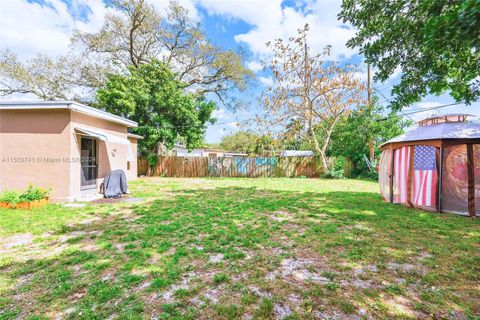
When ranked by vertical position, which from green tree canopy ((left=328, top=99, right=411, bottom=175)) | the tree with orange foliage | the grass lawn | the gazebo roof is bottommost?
the grass lawn

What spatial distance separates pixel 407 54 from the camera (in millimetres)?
4613

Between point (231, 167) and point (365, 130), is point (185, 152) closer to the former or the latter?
point (231, 167)

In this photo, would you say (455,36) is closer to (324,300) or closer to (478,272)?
(324,300)

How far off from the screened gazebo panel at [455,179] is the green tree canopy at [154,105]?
47.6 ft

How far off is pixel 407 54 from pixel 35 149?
10.7 meters

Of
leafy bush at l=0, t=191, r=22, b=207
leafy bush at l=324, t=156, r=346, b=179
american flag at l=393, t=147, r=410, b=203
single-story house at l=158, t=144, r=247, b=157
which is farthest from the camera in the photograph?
single-story house at l=158, t=144, r=247, b=157

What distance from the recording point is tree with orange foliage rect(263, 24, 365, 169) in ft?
48.9

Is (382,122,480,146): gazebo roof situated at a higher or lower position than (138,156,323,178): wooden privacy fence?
higher

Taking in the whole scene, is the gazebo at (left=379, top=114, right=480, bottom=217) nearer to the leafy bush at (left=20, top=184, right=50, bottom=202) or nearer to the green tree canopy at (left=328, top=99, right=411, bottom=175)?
the green tree canopy at (left=328, top=99, right=411, bottom=175)

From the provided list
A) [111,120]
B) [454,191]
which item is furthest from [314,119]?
[111,120]

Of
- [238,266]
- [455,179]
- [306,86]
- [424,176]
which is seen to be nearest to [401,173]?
[424,176]

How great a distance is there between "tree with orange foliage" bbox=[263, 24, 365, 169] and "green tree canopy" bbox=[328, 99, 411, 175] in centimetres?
133

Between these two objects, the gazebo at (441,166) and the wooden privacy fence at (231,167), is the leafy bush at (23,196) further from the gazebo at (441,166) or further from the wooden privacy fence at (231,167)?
the gazebo at (441,166)

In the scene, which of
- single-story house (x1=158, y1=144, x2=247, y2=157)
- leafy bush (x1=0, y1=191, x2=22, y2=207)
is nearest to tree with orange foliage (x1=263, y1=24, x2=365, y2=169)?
single-story house (x1=158, y1=144, x2=247, y2=157)
